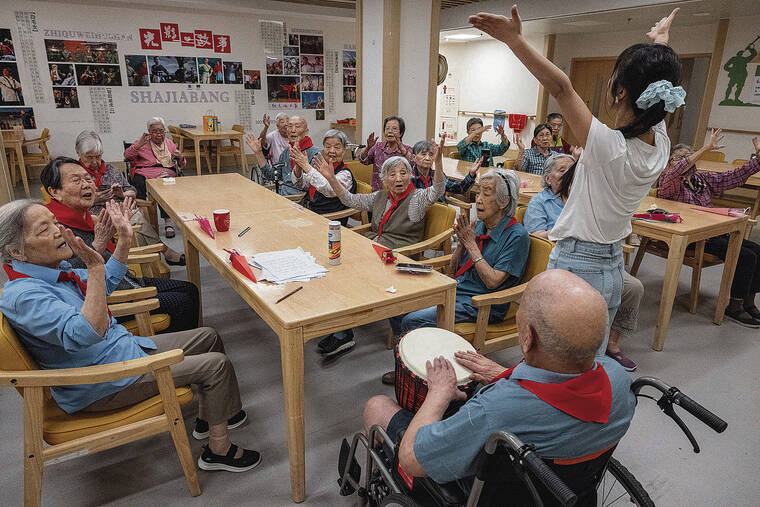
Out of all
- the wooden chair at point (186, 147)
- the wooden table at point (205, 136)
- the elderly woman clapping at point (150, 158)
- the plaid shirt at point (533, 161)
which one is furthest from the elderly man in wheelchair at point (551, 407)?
the wooden chair at point (186, 147)

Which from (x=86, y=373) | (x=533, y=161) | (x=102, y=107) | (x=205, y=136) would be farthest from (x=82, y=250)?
(x=102, y=107)

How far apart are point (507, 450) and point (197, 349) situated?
60.5 inches

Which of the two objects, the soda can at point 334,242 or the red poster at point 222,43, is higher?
the red poster at point 222,43

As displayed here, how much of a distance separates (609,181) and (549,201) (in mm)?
1548

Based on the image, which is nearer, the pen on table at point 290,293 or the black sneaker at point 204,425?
the pen on table at point 290,293

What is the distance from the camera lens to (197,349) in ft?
6.76

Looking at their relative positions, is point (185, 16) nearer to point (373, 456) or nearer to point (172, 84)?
Answer: point (172, 84)

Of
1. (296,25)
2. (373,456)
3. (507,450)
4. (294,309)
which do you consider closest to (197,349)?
(294,309)

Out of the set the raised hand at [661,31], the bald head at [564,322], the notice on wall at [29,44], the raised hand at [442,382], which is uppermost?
the notice on wall at [29,44]

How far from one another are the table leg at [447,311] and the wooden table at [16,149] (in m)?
6.66

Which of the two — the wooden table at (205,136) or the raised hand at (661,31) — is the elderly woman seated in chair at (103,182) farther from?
the wooden table at (205,136)

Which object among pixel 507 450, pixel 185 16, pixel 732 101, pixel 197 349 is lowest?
pixel 197 349

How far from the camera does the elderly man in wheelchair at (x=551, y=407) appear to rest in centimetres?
96

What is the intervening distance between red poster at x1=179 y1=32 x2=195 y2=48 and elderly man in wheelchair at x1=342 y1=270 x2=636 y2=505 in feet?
30.2
